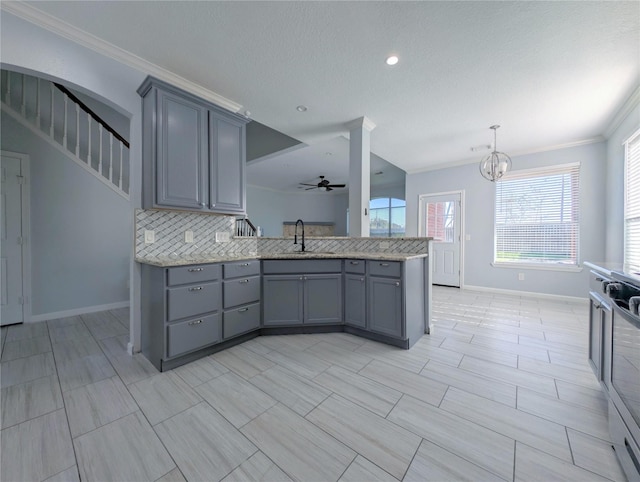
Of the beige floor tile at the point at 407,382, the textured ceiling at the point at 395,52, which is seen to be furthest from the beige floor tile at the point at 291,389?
the textured ceiling at the point at 395,52

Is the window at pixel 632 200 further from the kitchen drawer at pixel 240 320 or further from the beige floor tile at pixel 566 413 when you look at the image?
the kitchen drawer at pixel 240 320

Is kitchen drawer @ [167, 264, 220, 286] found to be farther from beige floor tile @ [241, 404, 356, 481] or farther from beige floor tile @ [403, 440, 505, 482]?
beige floor tile @ [403, 440, 505, 482]

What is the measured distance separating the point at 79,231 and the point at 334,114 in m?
3.85

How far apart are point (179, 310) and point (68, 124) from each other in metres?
3.77

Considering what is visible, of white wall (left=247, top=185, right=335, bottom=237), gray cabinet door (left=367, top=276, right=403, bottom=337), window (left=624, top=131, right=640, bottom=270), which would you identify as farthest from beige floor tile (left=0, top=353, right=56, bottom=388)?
white wall (left=247, top=185, right=335, bottom=237)

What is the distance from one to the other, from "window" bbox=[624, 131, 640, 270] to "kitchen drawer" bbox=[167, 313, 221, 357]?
4.66 m

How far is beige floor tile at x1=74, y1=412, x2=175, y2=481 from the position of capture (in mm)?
1142

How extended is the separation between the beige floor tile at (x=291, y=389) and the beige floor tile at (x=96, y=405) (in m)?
0.80

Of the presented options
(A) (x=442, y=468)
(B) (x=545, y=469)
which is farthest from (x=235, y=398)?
(B) (x=545, y=469)

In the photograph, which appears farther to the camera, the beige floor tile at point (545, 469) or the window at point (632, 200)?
the window at point (632, 200)

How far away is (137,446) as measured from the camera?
50.6 inches

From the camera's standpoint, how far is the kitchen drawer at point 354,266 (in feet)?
8.74

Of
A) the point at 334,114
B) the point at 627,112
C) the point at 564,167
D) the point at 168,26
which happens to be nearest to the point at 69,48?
the point at 168,26

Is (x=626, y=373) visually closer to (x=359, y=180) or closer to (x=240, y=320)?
(x=240, y=320)
